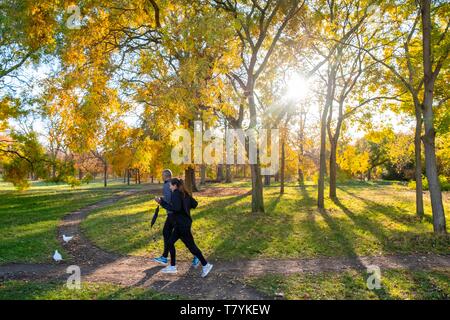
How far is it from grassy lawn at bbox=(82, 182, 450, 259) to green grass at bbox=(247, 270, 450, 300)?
1829 millimetres

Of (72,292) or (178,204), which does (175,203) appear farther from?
(72,292)

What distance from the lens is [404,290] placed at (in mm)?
6387

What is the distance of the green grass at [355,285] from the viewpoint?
6.10 m

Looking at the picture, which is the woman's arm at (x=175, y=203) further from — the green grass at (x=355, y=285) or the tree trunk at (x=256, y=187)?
the tree trunk at (x=256, y=187)

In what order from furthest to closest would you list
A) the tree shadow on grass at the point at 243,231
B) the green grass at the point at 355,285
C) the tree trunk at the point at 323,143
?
the tree trunk at the point at 323,143 < the tree shadow on grass at the point at 243,231 < the green grass at the point at 355,285

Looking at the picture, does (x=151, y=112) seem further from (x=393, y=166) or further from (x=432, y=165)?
(x=393, y=166)

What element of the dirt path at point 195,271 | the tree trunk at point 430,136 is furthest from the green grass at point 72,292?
the tree trunk at point 430,136

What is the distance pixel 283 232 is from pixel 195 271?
5.00 metres

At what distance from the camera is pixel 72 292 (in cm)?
608

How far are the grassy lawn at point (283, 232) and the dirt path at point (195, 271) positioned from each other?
0.60m

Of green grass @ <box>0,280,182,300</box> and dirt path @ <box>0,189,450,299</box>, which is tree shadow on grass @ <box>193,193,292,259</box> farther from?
green grass @ <box>0,280,182,300</box>

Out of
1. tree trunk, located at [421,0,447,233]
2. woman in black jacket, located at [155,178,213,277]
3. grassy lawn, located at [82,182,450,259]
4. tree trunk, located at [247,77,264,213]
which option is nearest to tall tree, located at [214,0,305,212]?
tree trunk, located at [247,77,264,213]

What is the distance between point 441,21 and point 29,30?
15.5 m
